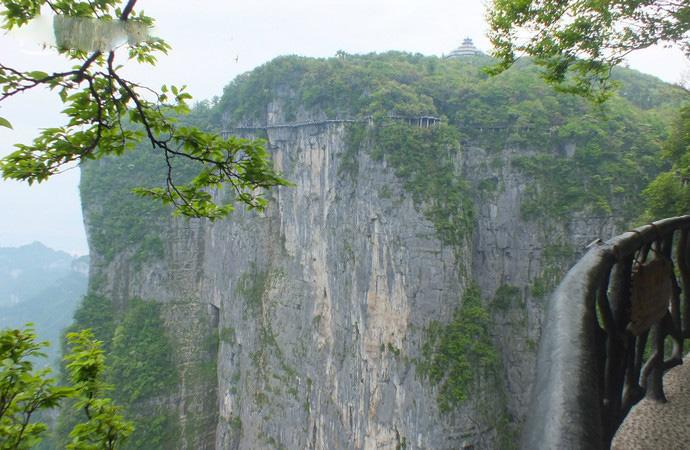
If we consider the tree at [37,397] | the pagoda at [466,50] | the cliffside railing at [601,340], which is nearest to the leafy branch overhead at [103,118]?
the tree at [37,397]

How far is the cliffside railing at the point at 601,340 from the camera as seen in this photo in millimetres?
853

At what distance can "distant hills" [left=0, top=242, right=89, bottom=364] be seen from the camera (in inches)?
1770

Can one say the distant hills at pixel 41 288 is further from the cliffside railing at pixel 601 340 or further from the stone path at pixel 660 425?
the cliffside railing at pixel 601 340

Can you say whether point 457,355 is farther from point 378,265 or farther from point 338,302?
point 338,302

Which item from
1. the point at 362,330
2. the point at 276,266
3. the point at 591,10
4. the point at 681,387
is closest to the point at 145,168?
the point at 276,266

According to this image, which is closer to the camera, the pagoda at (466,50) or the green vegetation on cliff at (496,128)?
the green vegetation on cliff at (496,128)

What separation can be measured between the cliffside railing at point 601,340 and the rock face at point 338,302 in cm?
1480

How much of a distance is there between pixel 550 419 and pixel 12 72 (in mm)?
2135

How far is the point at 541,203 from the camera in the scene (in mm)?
17906

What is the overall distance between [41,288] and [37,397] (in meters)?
80.0

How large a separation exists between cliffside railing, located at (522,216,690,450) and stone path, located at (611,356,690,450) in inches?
2.6

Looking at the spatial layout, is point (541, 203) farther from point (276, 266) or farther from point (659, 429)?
point (659, 429)

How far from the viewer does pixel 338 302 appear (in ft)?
60.3

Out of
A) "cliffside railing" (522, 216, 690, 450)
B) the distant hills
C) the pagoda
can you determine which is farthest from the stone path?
the pagoda
